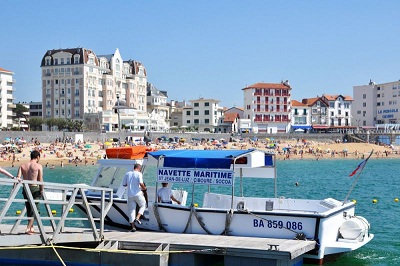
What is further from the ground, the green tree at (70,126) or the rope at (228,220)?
the green tree at (70,126)

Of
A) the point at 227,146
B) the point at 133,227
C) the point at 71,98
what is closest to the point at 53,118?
the point at 71,98

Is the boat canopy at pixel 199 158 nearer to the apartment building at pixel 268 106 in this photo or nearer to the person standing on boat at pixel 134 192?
the person standing on boat at pixel 134 192

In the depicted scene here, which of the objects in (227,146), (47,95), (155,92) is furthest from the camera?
(155,92)

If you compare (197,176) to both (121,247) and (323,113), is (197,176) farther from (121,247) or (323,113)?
(323,113)

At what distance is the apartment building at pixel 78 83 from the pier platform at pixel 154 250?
108 m

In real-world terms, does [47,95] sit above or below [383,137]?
above

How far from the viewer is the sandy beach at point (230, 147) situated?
3172 inches

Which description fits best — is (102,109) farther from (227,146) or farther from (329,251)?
(329,251)

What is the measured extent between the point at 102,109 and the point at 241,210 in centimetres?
11829

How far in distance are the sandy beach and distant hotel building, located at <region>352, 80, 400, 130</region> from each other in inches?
1130

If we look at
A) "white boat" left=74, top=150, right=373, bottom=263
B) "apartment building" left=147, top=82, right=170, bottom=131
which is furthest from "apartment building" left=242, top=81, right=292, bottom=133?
"white boat" left=74, top=150, right=373, bottom=263

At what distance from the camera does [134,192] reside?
17391 mm

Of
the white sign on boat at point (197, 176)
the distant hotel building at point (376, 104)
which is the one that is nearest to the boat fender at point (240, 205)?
the white sign on boat at point (197, 176)

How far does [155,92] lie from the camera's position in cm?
16038
